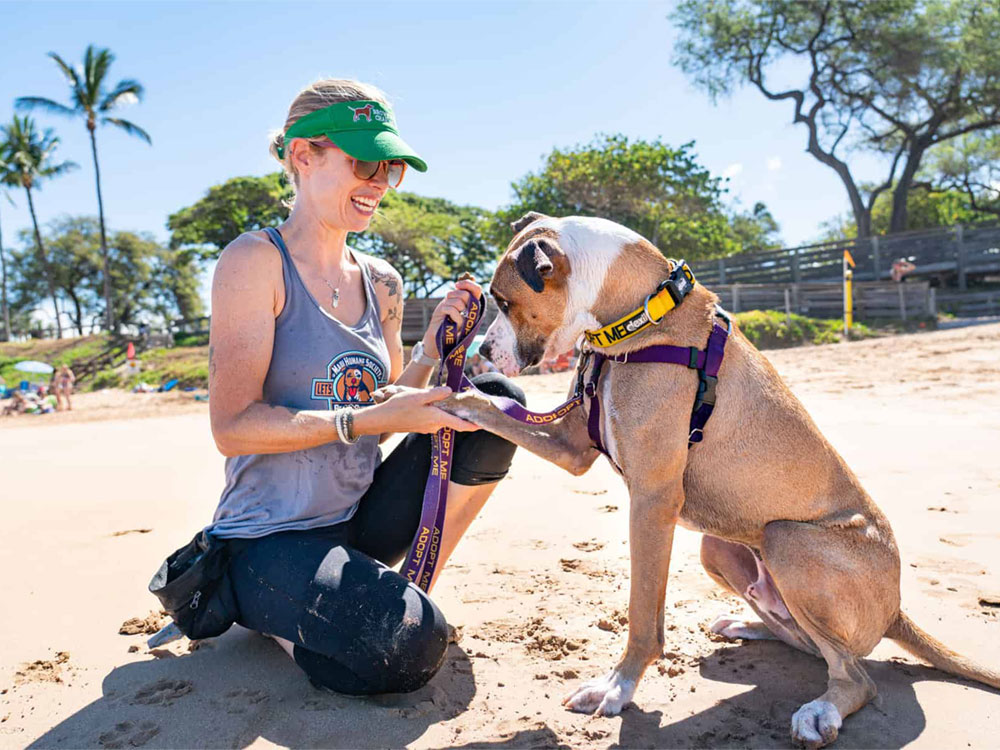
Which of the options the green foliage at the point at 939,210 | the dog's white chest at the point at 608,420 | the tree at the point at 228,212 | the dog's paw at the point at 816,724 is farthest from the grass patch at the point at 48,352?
the green foliage at the point at 939,210

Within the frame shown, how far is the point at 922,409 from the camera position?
7879 millimetres

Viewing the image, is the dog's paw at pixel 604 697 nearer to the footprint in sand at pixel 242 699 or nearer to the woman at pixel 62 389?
the footprint in sand at pixel 242 699

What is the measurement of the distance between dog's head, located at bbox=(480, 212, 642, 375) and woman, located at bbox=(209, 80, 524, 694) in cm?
26

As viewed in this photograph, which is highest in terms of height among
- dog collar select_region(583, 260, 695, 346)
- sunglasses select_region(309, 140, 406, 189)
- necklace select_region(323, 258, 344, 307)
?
sunglasses select_region(309, 140, 406, 189)

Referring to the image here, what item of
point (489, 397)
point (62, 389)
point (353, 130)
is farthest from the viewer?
point (62, 389)

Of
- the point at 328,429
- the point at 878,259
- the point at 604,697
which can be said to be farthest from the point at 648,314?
the point at 878,259

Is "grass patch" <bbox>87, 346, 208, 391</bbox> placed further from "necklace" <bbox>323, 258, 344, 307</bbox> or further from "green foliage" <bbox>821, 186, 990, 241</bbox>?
"green foliage" <bbox>821, 186, 990, 241</bbox>

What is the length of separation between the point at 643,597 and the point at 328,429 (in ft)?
4.34

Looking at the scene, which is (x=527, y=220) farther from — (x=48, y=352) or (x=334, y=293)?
(x=48, y=352)

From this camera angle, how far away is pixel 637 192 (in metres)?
30.3

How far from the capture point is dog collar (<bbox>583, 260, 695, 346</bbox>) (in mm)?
2844

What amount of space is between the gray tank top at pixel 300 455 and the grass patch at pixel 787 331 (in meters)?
16.4

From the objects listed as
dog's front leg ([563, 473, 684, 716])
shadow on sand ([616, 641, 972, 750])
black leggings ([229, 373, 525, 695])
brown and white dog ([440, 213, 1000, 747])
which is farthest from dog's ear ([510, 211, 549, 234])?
shadow on sand ([616, 641, 972, 750])

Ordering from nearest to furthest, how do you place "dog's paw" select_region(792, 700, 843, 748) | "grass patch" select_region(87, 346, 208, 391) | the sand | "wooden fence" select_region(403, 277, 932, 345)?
"dog's paw" select_region(792, 700, 843, 748) < the sand < "wooden fence" select_region(403, 277, 932, 345) < "grass patch" select_region(87, 346, 208, 391)
